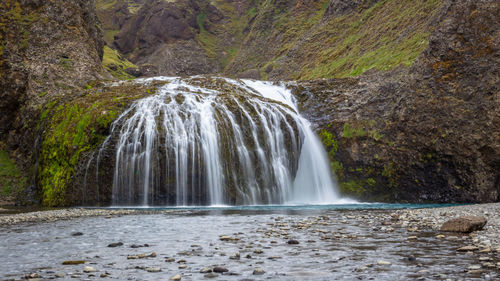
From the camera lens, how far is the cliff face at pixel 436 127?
21.9 m

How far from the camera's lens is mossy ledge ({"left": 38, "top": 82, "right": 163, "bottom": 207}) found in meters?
21.9

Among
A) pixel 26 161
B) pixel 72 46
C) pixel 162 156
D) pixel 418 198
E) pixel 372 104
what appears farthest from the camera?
pixel 72 46

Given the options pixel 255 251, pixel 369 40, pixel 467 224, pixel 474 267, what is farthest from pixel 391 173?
pixel 369 40

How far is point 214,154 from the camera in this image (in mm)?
22500

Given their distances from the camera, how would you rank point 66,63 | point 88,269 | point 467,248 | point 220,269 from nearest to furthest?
point 220,269 < point 88,269 < point 467,248 < point 66,63

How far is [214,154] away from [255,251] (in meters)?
15.3

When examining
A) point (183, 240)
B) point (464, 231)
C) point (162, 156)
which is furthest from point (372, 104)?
point (183, 240)

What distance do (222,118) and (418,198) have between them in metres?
13.2

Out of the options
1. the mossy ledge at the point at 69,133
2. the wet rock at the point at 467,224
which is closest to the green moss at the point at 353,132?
the mossy ledge at the point at 69,133

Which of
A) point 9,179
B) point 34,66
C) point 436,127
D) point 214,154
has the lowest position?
point 9,179

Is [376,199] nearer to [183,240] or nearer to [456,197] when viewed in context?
[456,197]

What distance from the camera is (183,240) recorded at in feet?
30.3

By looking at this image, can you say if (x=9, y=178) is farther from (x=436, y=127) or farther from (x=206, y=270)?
(x=436, y=127)

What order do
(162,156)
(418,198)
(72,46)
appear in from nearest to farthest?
(162,156)
(418,198)
(72,46)
